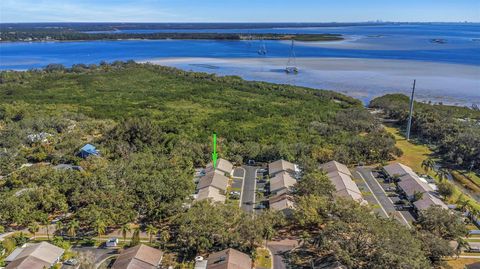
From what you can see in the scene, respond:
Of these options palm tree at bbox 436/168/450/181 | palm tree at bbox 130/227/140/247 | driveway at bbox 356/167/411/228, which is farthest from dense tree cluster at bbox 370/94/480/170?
palm tree at bbox 130/227/140/247

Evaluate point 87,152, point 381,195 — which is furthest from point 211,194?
point 87,152

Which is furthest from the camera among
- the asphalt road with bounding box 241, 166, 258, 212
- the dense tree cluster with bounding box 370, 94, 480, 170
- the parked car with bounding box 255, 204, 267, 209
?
the dense tree cluster with bounding box 370, 94, 480, 170

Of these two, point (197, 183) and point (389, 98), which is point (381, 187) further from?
point (389, 98)

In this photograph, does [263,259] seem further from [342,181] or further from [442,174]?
[442,174]

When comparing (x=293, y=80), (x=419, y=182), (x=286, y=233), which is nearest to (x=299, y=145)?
(x=419, y=182)

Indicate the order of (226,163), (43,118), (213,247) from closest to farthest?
(213,247) → (226,163) → (43,118)

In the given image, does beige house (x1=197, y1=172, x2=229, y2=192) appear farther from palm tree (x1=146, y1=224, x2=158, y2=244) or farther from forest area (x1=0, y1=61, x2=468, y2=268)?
palm tree (x1=146, y1=224, x2=158, y2=244)
